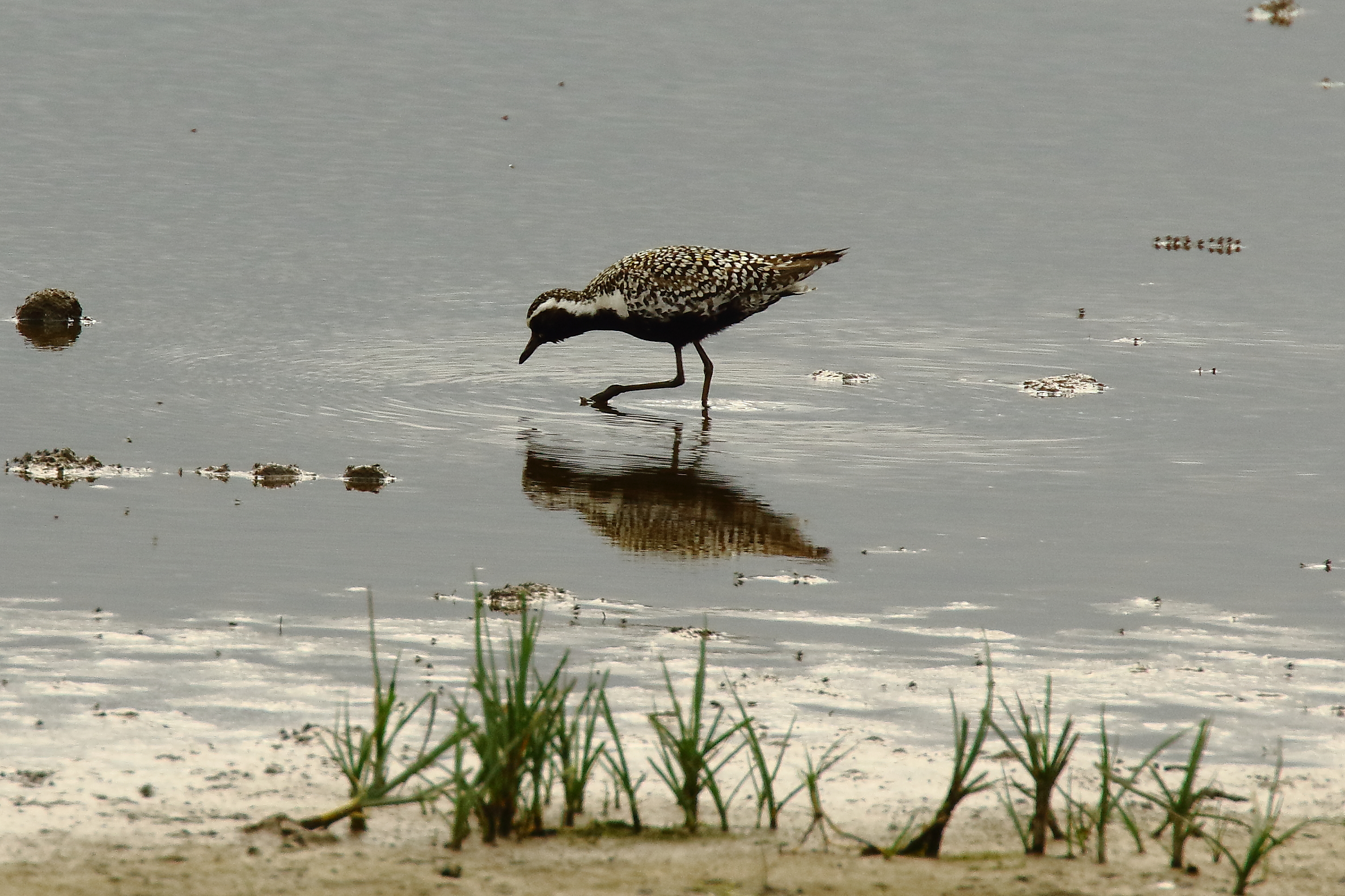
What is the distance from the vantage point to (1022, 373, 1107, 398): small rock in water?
47.1 feet

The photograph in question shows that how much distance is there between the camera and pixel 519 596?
8.62m

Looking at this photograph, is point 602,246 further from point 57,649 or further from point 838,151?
point 57,649

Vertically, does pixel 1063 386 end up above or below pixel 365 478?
above

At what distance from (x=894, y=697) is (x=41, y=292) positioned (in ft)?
34.3

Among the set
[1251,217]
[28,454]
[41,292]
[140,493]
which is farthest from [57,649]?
[1251,217]

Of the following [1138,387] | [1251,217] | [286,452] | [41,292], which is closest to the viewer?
[286,452]

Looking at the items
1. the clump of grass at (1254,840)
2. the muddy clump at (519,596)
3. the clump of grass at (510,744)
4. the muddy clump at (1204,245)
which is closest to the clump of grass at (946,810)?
the clump of grass at (1254,840)

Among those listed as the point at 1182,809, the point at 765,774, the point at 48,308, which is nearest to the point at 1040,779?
the point at 1182,809

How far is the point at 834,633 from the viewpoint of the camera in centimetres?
839

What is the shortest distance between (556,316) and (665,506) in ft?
12.3

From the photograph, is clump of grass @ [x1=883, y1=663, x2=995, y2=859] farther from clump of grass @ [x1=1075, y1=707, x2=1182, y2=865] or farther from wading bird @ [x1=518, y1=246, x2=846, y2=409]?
wading bird @ [x1=518, y1=246, x2=846, y2=409]

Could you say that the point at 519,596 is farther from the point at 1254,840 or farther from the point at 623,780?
the point at 1254,840

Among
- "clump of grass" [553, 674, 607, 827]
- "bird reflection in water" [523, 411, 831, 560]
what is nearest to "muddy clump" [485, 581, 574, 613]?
"bird reflection in water" [523, 411, 831, 560]

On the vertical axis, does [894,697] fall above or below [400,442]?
below
